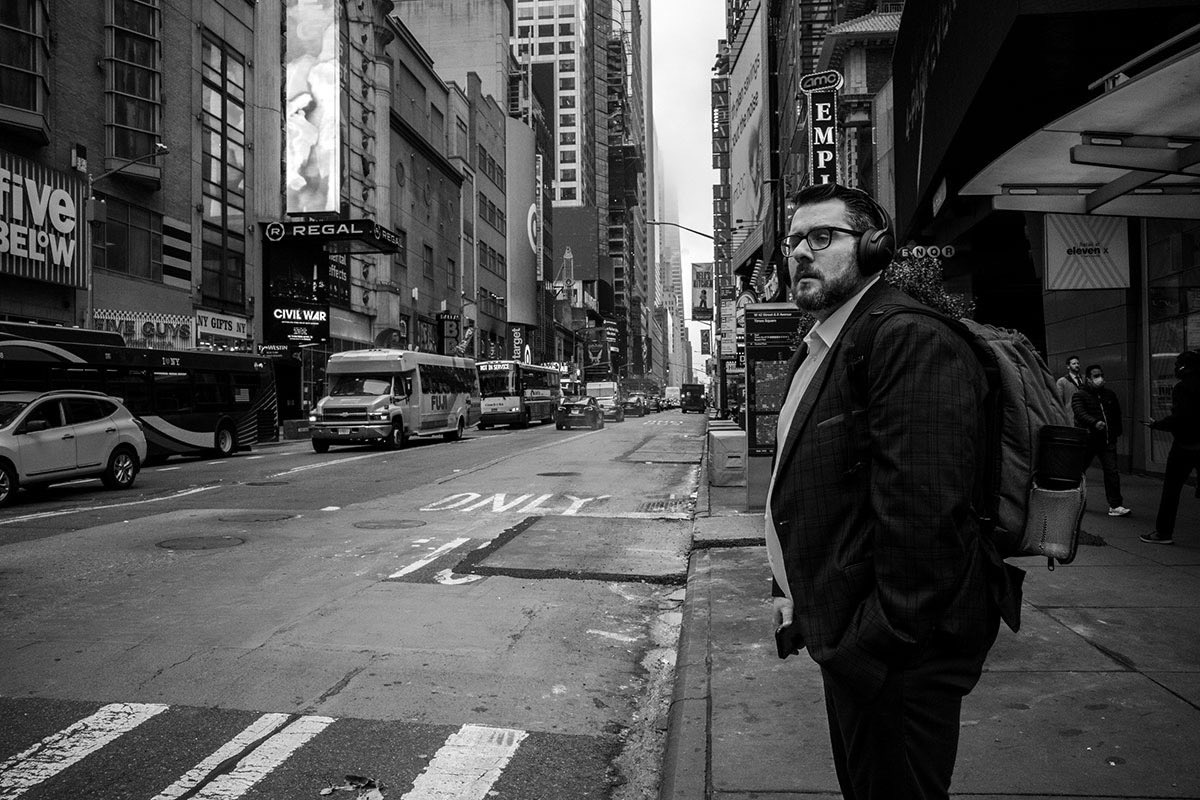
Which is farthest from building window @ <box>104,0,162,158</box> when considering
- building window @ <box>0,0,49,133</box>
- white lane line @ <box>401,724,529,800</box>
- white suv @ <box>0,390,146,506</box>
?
white lane line @ <box>401,724,529,800</box>

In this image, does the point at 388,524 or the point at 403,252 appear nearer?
the point at 388,524

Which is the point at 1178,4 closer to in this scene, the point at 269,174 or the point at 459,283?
the point at 269,174

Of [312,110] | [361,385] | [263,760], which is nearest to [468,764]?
[263,760]

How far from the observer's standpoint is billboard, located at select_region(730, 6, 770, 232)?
1949 inches

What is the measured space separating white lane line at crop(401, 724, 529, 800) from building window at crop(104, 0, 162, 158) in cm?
3513

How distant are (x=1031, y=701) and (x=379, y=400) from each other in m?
25.2

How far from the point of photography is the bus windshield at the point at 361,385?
2891 centimetres

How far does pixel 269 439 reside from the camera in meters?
32.7

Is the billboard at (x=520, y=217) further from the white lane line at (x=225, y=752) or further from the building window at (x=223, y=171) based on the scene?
the white lane line at (x=225, y=752)

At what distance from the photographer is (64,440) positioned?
1546 centimetres

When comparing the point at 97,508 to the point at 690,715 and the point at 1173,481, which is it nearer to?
the point at 690,715

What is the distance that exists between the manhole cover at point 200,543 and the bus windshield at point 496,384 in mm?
36379

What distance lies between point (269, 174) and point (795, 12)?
2652 cm

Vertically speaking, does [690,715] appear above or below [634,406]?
above
